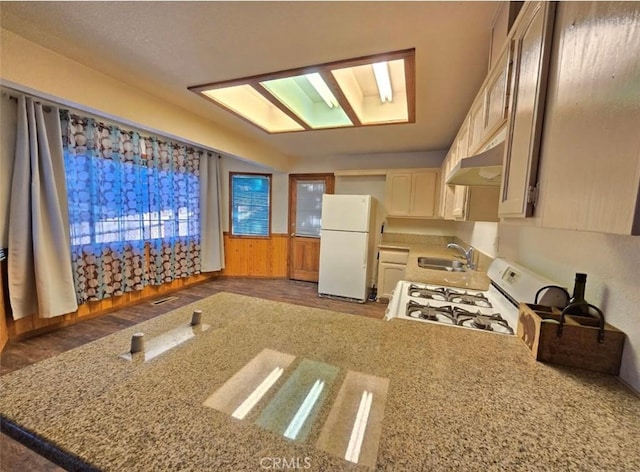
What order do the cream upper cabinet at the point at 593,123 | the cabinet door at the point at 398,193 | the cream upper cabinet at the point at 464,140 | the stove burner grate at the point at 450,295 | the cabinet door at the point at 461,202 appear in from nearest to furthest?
1. the cream upper cabinet at the point at 593,123
2. the stove burner grate at the point at 450,295
3. the cream upper cabinet at the point at 464,140
4. the cabinet door at the point at 461,202
5. the cabinet door at the point at 398,193

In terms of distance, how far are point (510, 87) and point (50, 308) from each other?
3.84m

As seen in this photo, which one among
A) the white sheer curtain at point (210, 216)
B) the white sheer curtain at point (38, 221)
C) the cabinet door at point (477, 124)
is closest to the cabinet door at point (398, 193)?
the cabinet door at point (477, 124)

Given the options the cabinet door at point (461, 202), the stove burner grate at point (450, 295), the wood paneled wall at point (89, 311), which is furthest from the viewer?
the wood paneled wall at point (89, 311)

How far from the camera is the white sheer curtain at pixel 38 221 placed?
2299 mm

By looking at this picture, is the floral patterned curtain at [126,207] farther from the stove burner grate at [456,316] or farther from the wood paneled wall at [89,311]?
the stove burner grate at [456,316]

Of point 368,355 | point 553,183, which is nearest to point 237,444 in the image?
point 368,355

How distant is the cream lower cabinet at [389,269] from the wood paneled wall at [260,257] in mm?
1884

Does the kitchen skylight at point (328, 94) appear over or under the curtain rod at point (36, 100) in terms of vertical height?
over

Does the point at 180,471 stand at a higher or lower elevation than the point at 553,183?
lower

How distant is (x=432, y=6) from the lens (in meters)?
1.30

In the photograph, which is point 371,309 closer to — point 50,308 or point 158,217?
point 158,217

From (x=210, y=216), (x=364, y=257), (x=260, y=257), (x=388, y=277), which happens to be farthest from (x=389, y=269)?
(x=210, y=216)

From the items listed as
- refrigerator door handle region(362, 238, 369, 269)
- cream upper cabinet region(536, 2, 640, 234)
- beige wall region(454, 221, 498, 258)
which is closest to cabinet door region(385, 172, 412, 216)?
refrigerator door handle region(362, 238, 369, 269)

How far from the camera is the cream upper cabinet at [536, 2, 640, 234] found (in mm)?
429
